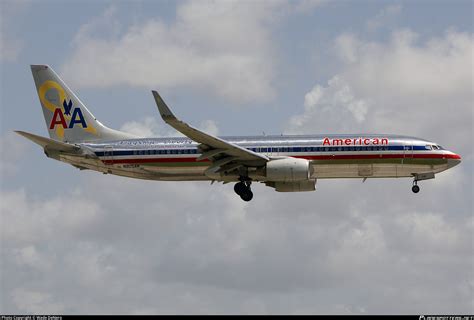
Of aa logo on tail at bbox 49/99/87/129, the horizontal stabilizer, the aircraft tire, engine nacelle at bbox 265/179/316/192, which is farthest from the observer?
aa logo on tail at bbox 49/99/87/129

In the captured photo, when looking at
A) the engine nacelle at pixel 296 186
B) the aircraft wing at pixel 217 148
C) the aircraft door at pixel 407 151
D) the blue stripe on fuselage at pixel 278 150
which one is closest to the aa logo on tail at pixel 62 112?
the blue stripe on fuselage at pixel 278 150

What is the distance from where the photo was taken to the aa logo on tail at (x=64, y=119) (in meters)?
68.4

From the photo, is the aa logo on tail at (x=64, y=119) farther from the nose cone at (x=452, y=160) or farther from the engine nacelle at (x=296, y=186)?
the nose cone at (x=452, y=160)

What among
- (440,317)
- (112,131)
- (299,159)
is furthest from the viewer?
(112,131)

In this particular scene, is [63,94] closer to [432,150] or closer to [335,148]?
[335,148]

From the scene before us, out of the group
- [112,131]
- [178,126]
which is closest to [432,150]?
[178,126]

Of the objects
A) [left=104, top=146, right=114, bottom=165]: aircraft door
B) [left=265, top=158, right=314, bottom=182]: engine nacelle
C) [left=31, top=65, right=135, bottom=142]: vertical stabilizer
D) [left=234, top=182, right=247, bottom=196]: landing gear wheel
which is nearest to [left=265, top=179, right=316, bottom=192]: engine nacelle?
[left=234, top=182, right=247, bottom=196]: landing gear wheel

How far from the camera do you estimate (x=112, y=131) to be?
220ft

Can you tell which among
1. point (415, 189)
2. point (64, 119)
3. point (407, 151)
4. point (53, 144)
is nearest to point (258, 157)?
point (407, 151)

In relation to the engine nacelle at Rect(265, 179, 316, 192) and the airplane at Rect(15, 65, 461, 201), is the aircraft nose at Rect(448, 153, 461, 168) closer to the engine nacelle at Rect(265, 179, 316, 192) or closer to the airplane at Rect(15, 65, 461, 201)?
the airplane at Rect(15, 65, 461, 201)

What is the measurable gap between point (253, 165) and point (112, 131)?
11.6 metres

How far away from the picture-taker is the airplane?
200ft

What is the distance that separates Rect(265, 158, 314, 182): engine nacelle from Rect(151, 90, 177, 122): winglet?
343 inches

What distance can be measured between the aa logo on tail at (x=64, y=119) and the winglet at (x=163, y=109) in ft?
47.5
